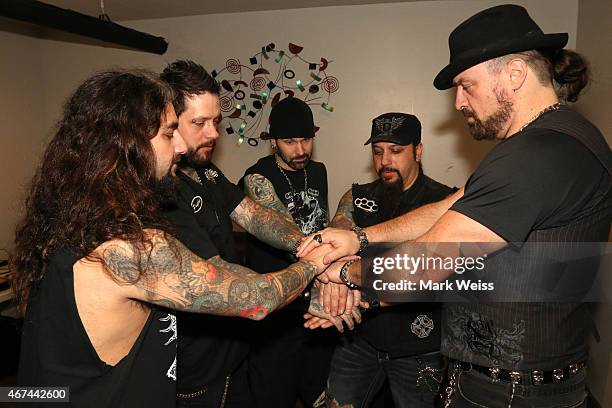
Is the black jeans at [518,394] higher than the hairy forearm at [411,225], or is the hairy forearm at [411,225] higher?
the hairy forearm at [411,225]

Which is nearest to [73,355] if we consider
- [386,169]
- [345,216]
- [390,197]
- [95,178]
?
[95,178]

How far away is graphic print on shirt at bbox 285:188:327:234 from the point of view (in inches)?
111

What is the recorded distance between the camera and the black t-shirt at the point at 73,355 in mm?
1199

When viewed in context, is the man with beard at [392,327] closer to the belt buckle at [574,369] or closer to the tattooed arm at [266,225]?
the tattooed arm at [266,225]

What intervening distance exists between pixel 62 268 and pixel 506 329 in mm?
1233

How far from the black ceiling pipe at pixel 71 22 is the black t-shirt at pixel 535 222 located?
2922mm

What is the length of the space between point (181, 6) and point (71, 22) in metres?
1.00

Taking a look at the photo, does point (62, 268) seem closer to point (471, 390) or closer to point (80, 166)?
point (80, 166)

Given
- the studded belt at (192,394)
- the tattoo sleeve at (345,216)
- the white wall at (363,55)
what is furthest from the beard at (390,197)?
the white wall at (363,55)

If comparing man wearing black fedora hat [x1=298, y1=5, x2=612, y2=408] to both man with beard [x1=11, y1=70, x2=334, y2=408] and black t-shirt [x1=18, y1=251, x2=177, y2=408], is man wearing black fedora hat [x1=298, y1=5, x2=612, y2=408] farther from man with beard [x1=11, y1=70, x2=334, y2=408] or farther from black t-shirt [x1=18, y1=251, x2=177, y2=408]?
black t-shirt [x1=18, y1=251, x2=177, y2=408]

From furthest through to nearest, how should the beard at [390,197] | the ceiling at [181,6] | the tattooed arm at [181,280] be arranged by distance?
the ceiling at [181,6] < the beard at [390,197] < the tattooed arm at [181,280]

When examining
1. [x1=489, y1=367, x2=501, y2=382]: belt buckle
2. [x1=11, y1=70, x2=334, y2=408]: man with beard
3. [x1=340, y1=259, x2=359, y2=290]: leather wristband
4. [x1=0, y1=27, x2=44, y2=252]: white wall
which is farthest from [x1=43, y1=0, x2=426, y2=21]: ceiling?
[x1=489, y1=367, x2=501, y2=382]: belt buckle

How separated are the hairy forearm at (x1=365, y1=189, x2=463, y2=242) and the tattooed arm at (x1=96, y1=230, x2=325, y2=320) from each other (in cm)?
81

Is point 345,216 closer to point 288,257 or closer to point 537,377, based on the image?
point 288,257
